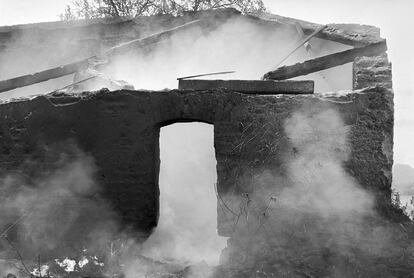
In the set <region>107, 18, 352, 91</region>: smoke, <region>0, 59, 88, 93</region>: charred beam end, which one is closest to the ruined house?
<region>0, 59, 88, 93</region>: charred beam end

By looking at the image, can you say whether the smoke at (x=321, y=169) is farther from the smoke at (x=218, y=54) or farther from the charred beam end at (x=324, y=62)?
the smoke at (x=218, y=54)

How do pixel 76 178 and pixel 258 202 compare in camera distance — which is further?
pixel 76 178

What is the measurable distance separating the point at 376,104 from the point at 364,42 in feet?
9.21

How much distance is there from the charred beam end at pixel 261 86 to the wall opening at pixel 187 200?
8.05 feet

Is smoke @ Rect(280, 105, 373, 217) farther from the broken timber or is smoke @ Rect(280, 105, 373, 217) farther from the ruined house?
the broken timber

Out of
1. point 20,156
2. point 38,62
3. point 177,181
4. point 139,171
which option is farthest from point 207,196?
point 38,62

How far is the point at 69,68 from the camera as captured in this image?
10.2 meters

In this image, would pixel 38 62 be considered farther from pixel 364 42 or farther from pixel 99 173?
pixel 364 42

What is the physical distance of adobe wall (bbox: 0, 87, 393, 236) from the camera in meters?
7.05

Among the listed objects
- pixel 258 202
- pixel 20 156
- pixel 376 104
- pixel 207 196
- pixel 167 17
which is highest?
pixel 167 17

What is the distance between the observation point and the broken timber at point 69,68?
32.0 ft

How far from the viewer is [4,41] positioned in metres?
13.1

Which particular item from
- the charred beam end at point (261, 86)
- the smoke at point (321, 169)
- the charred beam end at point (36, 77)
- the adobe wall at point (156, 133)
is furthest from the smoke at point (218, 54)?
the smoke at point (321, 169)

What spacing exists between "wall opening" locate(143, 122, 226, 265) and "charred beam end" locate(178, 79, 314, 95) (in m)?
2.45
